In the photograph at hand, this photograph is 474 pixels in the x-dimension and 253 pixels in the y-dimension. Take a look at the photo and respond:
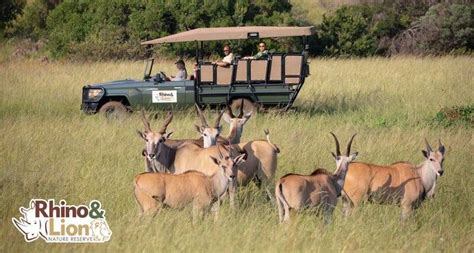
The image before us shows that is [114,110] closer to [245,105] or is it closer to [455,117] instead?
[245,105]

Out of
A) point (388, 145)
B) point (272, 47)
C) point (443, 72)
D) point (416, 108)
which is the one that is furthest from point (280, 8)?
point (388, 145)

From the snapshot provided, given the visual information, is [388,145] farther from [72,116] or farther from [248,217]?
[72,116]

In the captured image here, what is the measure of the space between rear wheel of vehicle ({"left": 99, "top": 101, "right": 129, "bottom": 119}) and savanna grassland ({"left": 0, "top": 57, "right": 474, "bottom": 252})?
22cm

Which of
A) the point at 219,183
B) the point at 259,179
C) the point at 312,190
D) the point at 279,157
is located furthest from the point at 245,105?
the point at 312,190

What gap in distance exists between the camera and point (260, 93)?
50.7ft

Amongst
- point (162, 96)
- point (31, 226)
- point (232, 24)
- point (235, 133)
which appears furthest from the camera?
point (232, 24)

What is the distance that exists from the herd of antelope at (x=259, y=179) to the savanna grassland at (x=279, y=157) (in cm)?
15

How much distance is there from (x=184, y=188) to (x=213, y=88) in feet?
23.7

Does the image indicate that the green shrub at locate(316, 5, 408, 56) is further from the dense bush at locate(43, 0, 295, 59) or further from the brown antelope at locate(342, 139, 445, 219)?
the brown antelope at locate(342, 139, 445, 219)

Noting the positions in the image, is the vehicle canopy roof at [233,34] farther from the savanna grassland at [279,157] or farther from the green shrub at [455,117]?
the green shrub at [455,117]

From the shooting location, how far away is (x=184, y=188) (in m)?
8.27

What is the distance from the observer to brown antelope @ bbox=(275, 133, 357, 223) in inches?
320

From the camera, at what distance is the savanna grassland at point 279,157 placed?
7734 mm

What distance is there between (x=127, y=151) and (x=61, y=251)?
4913 mm
